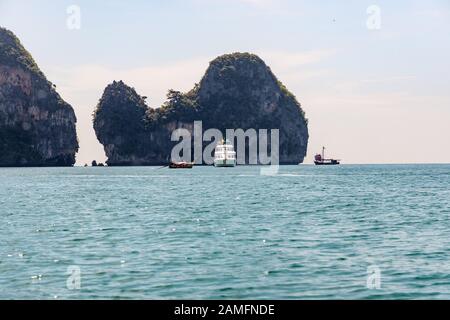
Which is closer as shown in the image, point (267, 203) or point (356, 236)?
point (356, 236)

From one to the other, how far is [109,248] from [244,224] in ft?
47.2

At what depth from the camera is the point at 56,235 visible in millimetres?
38344

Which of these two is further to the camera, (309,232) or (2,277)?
(309,232)

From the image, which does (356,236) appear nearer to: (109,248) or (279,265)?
(279,265)

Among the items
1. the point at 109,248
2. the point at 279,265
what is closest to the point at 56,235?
the point at 109,248

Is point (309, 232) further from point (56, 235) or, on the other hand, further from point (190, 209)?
point (190, 209)

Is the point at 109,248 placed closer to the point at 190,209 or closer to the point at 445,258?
the point at 445,258
